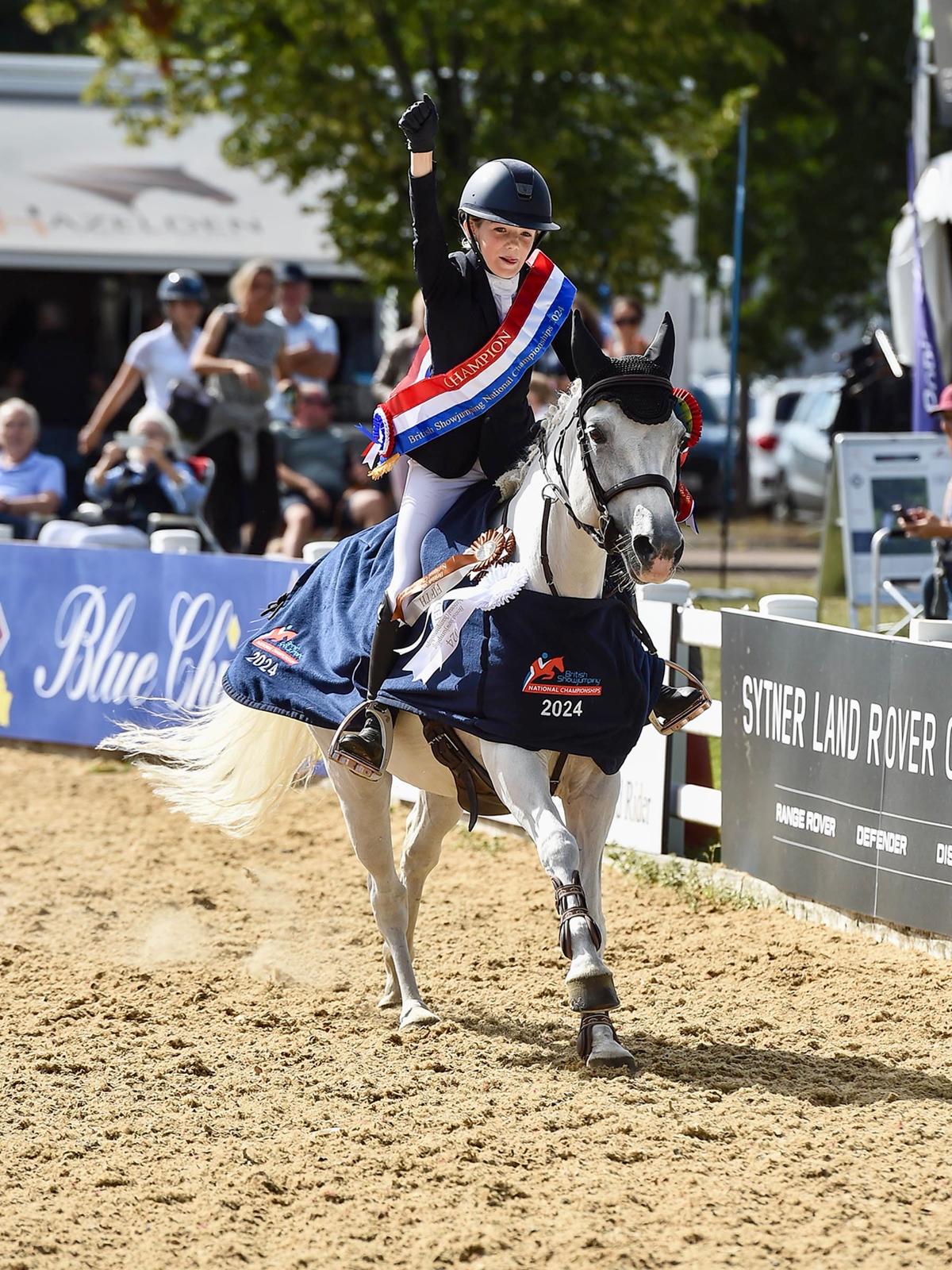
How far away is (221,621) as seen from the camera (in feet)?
31.4

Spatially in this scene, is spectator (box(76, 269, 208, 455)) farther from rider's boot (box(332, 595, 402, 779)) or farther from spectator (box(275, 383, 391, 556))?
rider's boot (box(332, 595, 402, 779))

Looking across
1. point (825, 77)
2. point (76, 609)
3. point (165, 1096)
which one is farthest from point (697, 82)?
point (165, 1096)

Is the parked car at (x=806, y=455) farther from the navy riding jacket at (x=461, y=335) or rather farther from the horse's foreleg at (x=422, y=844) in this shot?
the navy riding jacket at (x=461, y=335)

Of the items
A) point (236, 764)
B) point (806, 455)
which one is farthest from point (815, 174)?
point (236, 764)

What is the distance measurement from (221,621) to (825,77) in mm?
15725

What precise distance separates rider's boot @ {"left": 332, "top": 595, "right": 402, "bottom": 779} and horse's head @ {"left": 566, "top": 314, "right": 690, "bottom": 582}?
871 millimetres

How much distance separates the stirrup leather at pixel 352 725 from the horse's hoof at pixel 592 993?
0.95m

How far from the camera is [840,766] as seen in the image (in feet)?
21.0

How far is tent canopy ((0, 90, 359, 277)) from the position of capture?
60.8 feet

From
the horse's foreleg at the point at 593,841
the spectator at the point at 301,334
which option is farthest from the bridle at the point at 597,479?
the spectator at the point at 301,334

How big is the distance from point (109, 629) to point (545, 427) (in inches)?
222

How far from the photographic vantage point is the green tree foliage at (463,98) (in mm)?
15922

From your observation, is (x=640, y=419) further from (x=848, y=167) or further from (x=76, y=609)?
(x=848, y=167)

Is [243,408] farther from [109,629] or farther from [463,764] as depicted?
[463,764]
